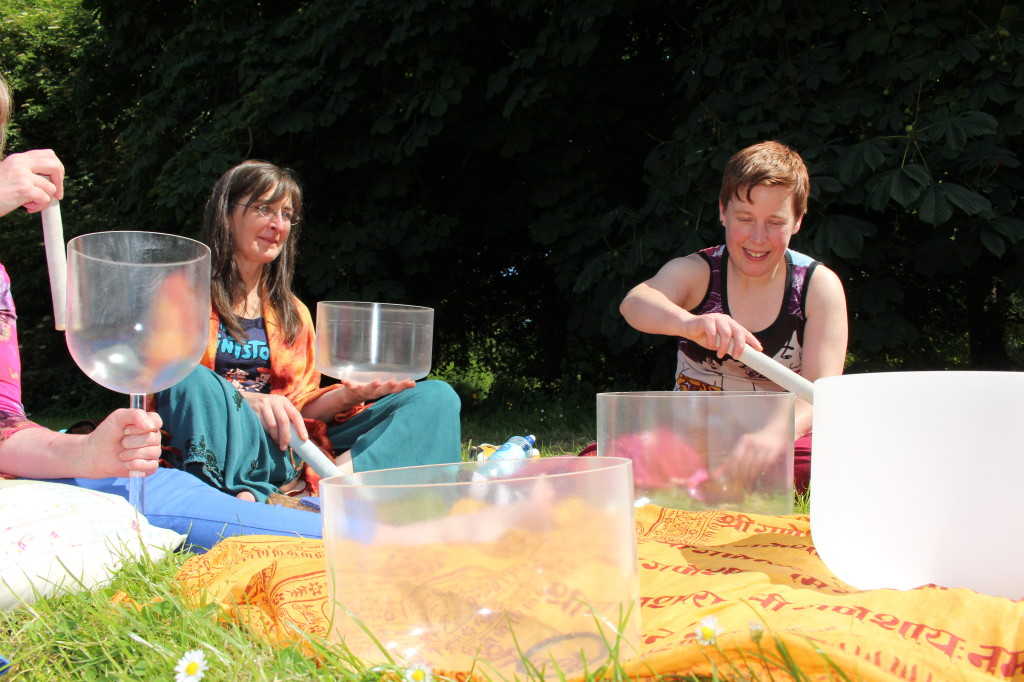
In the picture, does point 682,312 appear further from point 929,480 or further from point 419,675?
point 419,675

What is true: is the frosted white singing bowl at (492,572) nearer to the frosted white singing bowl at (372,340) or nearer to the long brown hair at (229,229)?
the frosted white singing bowl at (372,340)

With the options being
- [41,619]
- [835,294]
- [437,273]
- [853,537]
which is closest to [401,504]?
[853,537]

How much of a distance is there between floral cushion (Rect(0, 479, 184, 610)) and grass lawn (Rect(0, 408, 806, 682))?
33mm

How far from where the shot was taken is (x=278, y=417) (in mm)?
2117

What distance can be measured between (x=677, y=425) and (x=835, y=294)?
112cm

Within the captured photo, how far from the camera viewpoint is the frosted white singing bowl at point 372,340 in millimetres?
2178

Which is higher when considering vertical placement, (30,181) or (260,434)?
(30,181)

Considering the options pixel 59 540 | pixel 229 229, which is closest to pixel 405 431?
pixel 229 229

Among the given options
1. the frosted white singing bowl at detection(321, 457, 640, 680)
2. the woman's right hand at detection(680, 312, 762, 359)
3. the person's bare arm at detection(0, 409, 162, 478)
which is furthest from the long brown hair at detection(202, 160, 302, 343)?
the frosted white singing bowl at detection(321, 457, 640, 680)

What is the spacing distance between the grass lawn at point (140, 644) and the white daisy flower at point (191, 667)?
1cm

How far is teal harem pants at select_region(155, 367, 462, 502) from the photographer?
2133 mm

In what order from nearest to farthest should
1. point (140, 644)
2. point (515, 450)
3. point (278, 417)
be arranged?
point (140, 644), point (278, 417), point (515, 450)

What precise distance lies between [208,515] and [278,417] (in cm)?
46

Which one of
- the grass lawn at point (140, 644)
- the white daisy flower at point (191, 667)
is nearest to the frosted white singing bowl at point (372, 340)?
the grass lawn at point (140, 644)
